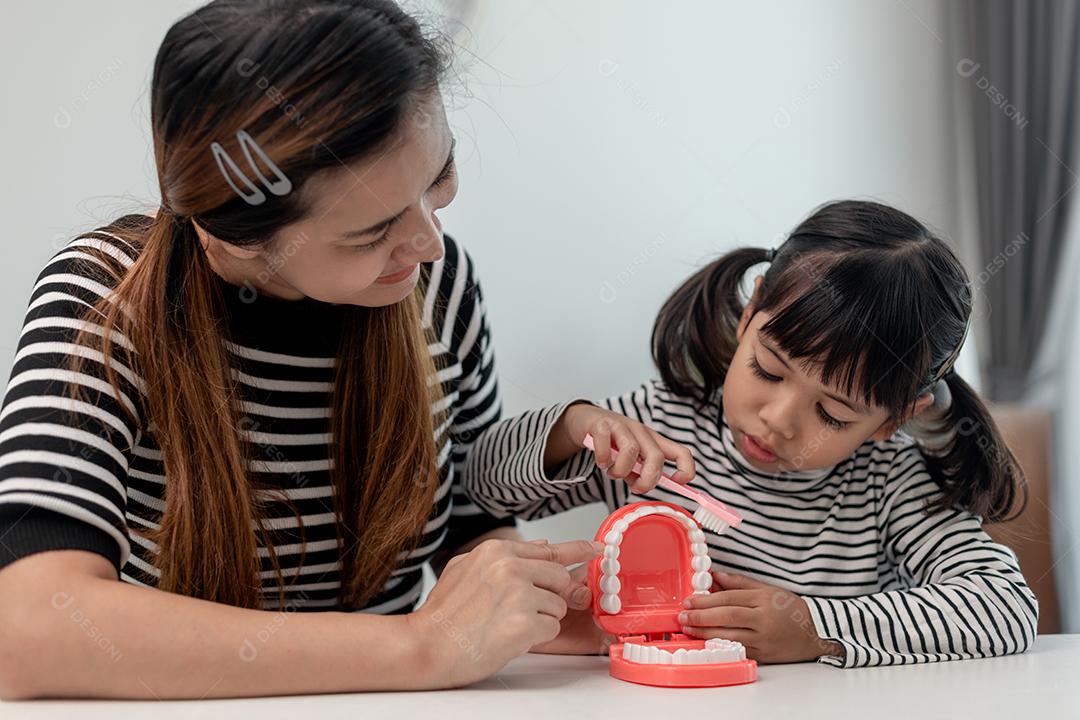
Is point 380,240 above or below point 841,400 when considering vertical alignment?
above

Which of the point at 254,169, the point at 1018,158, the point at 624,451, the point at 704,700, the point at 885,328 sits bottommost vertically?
the point at 704,700

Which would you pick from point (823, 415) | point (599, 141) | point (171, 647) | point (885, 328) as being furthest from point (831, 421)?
point (171, 647)

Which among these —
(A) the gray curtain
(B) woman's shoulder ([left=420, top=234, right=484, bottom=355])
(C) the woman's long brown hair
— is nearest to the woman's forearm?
(C) the woman's long brown hair

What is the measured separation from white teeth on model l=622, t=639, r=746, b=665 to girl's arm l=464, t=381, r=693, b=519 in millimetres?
166

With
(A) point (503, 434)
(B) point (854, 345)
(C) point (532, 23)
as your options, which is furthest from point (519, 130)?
(B) point (854, 345)

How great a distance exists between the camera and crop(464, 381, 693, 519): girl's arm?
1.12 meters

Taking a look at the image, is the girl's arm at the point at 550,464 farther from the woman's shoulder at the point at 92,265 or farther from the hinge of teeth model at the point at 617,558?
the woman's shoulder at the point at 92,265

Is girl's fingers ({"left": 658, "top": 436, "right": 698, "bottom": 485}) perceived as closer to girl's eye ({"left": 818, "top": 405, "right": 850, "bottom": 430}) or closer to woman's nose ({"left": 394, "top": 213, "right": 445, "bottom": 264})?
girl's eye ({"left": 818, "top": 405, "right": 850, "bottom": 430})

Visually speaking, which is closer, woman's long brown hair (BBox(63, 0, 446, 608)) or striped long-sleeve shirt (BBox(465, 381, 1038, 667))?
woman's long brown hair (BBox(63, 0, 446, 608))

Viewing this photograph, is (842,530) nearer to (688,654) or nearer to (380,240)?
(688,654)

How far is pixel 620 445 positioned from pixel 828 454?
0.82ft

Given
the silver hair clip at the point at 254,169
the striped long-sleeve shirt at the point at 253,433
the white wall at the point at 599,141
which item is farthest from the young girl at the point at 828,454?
the silver hair clip at the point at 254,169

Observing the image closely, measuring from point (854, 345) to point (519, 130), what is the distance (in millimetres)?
585

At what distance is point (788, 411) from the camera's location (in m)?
1.14
